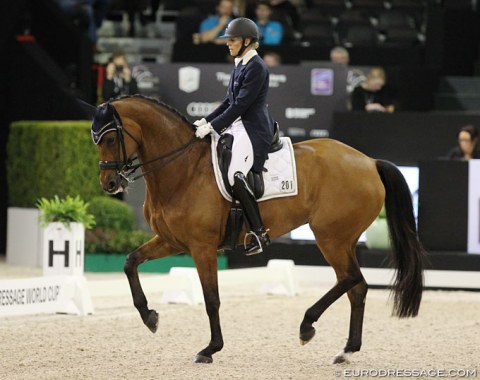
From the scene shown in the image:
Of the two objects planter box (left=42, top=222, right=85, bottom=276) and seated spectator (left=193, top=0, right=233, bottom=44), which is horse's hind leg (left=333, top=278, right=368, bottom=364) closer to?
planter box (left=42, top=222, right=85, bottom=276)

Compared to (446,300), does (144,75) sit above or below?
above

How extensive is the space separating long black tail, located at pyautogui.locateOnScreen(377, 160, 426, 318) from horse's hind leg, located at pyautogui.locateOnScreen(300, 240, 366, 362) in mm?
317

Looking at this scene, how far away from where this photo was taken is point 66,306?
397 inches

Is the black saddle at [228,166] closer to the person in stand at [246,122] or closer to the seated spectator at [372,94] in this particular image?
the person in stand at [246,122]

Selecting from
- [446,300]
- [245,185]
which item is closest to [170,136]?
[245,185]

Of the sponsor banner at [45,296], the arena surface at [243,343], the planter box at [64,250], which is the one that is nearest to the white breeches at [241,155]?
the arena surface at [243,343]

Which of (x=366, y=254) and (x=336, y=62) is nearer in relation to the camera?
(x=366, y=254)

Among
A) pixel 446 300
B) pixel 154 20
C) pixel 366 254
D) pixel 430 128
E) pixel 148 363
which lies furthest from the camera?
pixel 154 20

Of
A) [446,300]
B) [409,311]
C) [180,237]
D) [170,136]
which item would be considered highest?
[170,136]

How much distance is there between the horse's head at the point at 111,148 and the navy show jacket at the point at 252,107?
61 centimetres

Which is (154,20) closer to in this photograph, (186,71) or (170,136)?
(186,71)

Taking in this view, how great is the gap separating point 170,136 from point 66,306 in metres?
2.85

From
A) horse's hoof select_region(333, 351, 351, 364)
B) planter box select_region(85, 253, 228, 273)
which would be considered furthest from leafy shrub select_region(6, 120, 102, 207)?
horse's hoof select_region(333, 351, 351, 364)

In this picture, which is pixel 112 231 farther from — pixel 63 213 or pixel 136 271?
pixel 136 271
